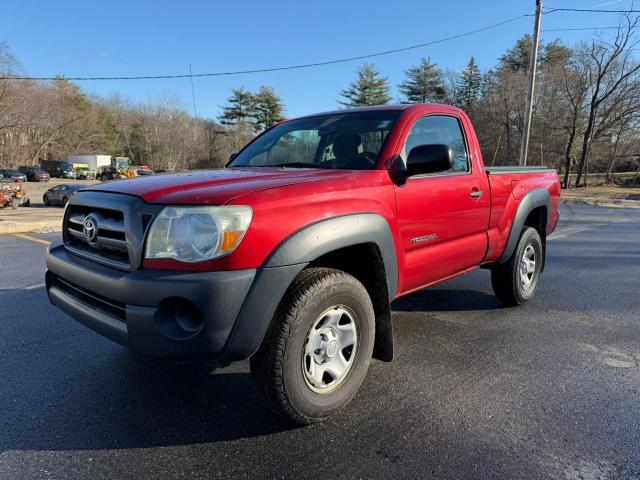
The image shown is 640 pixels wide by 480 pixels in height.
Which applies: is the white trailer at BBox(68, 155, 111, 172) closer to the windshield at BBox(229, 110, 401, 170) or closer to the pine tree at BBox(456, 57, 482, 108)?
the pine tree at BBox(456, 57, 482, 108)

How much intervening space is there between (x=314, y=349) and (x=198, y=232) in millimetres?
916

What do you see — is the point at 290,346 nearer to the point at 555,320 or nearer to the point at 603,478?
the point at 603,478

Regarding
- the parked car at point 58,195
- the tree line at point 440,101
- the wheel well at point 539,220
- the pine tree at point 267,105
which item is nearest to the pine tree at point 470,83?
the tree line at point 440,101

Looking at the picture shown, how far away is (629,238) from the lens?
971 centimetres

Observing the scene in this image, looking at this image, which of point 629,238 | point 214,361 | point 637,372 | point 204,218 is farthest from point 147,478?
point 629,238

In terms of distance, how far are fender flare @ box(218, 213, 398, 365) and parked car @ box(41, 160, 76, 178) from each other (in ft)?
211

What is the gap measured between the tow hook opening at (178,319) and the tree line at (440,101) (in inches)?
241

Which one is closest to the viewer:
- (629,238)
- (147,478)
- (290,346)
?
(147,478)

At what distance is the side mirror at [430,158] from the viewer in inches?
115

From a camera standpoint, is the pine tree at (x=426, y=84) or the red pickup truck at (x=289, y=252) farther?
the pine tree at (x=426, y=84)

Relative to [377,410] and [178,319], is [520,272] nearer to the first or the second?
[377,410]

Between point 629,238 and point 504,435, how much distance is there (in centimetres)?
916

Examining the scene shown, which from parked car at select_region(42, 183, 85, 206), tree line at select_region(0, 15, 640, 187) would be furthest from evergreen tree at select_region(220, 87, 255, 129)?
parked car at select_region(42, 183, 85, 206)

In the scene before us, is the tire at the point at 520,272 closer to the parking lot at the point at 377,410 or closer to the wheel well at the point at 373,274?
the parking lot at the point at 377,410
